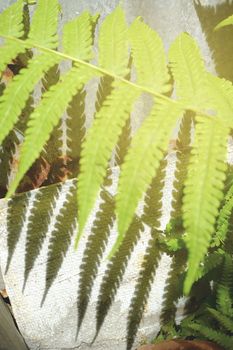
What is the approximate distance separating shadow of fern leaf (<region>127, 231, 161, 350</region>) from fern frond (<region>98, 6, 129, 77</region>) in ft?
4.61

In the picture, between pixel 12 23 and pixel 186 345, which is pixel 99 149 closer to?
pixel 12 23

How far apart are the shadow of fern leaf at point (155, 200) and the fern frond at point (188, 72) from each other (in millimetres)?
988

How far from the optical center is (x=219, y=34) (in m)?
2.01

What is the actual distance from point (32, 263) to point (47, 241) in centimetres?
20

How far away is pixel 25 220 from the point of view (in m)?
2.18

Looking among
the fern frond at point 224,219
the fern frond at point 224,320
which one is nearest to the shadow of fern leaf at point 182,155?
the fern frond at point 224,219

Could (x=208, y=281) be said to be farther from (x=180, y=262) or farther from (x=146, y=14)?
(x=146, y=14)

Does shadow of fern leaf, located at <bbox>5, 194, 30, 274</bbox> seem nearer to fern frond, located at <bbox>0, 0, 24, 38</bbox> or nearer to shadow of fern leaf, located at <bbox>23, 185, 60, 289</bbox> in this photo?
shadow of fern leaf, located at <bbox>23, 185, 60, 289</bbox>

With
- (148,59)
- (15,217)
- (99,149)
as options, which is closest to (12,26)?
(148,59)

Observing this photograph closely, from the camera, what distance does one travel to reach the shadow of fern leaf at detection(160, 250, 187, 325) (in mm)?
2562

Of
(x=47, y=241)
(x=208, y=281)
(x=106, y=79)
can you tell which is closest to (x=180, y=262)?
(x=208, y=281)

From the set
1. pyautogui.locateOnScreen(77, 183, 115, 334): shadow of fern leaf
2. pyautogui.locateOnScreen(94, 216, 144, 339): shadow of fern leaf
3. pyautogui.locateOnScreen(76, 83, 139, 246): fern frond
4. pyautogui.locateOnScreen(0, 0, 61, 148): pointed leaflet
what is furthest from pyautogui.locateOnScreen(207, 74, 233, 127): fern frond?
pyautogui.locateOnScreen(94, 216, 144, 339): shadow of fern leaf

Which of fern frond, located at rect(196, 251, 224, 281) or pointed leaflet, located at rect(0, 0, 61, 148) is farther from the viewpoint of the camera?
fern frond, located at rect(196, 251, 224, 281)

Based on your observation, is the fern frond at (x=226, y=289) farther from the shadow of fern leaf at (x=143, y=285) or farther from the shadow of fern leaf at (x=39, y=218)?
the shadow of fern leaf at (x=39, y=218)
